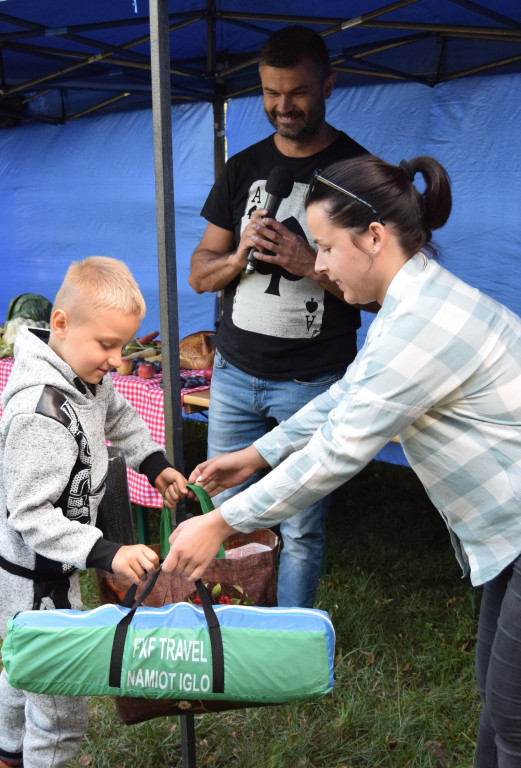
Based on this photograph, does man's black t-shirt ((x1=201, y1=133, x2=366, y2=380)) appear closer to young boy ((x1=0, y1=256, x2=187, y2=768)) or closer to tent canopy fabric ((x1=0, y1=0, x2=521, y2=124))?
young boy ((x1=0, y1=256, x2=187, y2=768))

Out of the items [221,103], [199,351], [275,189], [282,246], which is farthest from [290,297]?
[221,103]

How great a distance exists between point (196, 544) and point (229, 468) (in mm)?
462

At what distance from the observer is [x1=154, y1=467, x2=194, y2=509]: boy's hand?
1921 mm

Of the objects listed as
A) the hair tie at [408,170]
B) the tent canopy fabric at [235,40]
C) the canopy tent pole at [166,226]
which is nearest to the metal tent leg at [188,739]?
the canopy tent pole at [166,226]

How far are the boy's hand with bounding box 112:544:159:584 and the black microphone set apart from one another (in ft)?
3.41

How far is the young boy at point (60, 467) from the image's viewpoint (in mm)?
1612

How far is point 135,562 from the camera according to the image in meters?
1.61

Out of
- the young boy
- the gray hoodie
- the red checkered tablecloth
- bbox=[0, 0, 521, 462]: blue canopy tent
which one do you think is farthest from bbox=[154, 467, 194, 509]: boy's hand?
the red checkered tablecloth

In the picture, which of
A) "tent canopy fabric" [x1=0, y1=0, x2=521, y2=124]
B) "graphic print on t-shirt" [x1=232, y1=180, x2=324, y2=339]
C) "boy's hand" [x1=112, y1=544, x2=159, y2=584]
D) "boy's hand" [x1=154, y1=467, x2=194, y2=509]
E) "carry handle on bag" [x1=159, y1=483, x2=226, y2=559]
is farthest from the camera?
"tent canopy fabric" [x1=0, y1=0, x2=521, y2=124]

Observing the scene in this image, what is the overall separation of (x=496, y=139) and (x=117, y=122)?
9.29 feet

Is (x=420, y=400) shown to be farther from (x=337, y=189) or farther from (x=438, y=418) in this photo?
(x=337, y=189)

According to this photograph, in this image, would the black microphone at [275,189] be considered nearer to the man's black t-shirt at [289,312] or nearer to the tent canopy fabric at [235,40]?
the man's black t-shirt at [289,312]

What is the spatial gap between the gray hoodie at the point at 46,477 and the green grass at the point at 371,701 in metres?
0.82

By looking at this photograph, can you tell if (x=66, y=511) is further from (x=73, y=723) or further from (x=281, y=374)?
(x=281, y=374)
